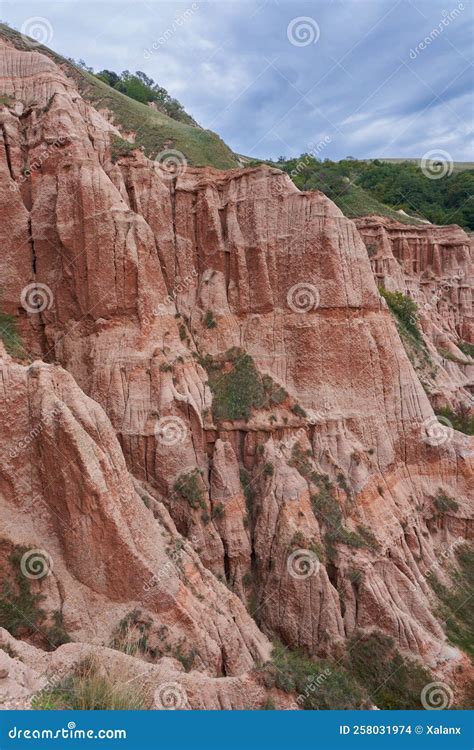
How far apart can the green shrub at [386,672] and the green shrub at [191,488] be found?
6950mm

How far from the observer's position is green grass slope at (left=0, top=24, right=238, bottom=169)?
115 ft

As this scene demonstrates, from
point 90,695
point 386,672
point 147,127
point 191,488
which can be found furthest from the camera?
point 147,127

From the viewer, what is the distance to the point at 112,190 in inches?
778

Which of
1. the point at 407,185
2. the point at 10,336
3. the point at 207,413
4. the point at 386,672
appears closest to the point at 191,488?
the point at 207,413

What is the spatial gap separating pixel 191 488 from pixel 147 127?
30.1 metres

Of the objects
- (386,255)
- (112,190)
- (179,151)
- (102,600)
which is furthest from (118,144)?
(102,600)

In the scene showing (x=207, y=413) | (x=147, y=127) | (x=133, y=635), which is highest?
(x=147, y=127)

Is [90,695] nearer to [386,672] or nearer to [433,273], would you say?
[386,672]

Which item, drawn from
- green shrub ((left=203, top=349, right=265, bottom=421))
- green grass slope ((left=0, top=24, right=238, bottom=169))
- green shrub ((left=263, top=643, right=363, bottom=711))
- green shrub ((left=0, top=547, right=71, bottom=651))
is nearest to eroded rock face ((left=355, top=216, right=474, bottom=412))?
green grass slope ((left=0, top=24, right=238, bottom=169))

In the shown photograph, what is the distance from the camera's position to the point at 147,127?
37.6m

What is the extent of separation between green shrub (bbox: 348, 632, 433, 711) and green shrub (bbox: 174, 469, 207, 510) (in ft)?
22.8

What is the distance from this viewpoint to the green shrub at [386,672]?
1612cm

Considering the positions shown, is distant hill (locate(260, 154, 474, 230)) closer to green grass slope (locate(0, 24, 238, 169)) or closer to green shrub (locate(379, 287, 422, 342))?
green grass slope (locate(0, 24, 238, 169))

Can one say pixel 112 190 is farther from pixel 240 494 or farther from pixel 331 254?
pixel 240 494
